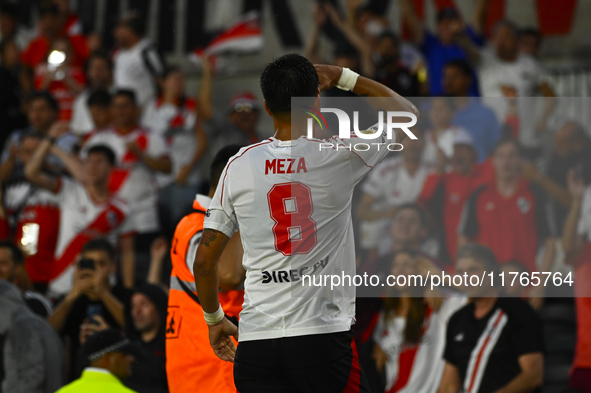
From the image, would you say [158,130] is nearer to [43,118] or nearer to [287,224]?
[43,118]

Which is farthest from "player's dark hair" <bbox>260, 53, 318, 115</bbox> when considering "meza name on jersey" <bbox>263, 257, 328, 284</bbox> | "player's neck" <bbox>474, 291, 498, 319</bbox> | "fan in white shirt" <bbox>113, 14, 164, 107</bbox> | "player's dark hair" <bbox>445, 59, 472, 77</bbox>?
"fan in white shirt" <bbox>113, 14, 164, 107</bbox>

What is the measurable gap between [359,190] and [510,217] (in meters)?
1.44

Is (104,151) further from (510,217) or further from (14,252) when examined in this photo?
(510,217)

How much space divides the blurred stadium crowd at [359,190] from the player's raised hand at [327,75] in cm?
191

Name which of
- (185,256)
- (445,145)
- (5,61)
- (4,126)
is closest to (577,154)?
(445,145)

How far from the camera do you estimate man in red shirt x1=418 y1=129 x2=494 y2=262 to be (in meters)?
6.53

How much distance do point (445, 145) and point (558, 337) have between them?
78.1 inches

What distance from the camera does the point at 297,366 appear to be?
117 inches

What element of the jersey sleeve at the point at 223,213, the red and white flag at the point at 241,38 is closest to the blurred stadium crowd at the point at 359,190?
the red and white flag at the point at 241,38

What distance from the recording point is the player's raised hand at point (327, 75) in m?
3.40

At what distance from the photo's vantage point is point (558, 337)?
621 cm

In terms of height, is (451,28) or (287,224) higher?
(451,28)

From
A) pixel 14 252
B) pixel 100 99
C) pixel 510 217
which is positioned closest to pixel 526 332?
pixel 510 217

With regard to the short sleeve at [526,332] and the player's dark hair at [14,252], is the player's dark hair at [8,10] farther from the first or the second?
the short sleeve at [526,332]
